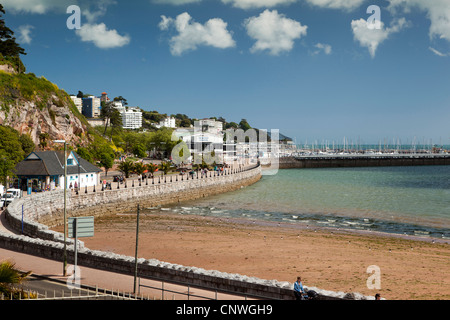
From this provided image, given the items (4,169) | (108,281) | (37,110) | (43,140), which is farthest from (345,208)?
(37,110)

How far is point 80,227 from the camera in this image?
15461mm

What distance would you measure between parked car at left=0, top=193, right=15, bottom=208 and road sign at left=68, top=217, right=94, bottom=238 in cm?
2227

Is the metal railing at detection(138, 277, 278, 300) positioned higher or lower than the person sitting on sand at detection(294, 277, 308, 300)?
lower

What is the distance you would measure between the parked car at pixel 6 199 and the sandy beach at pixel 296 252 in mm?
7844

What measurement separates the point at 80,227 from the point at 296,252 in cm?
1493

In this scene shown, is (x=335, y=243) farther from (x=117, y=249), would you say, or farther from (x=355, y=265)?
(x=117, y=249)

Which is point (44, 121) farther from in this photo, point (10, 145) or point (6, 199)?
point (6, 199)

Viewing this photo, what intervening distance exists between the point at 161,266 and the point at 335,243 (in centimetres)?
1708

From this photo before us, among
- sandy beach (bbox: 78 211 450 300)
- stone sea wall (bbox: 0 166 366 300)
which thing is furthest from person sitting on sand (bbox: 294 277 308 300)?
sandy beach (bbox: 78 211 450 300)

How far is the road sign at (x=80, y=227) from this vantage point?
1534cm

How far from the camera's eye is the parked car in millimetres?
33812

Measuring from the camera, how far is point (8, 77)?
69.4m

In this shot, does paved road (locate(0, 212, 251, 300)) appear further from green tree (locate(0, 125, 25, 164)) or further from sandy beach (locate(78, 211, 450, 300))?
green tree (locate(0, 125, 25, 164))
